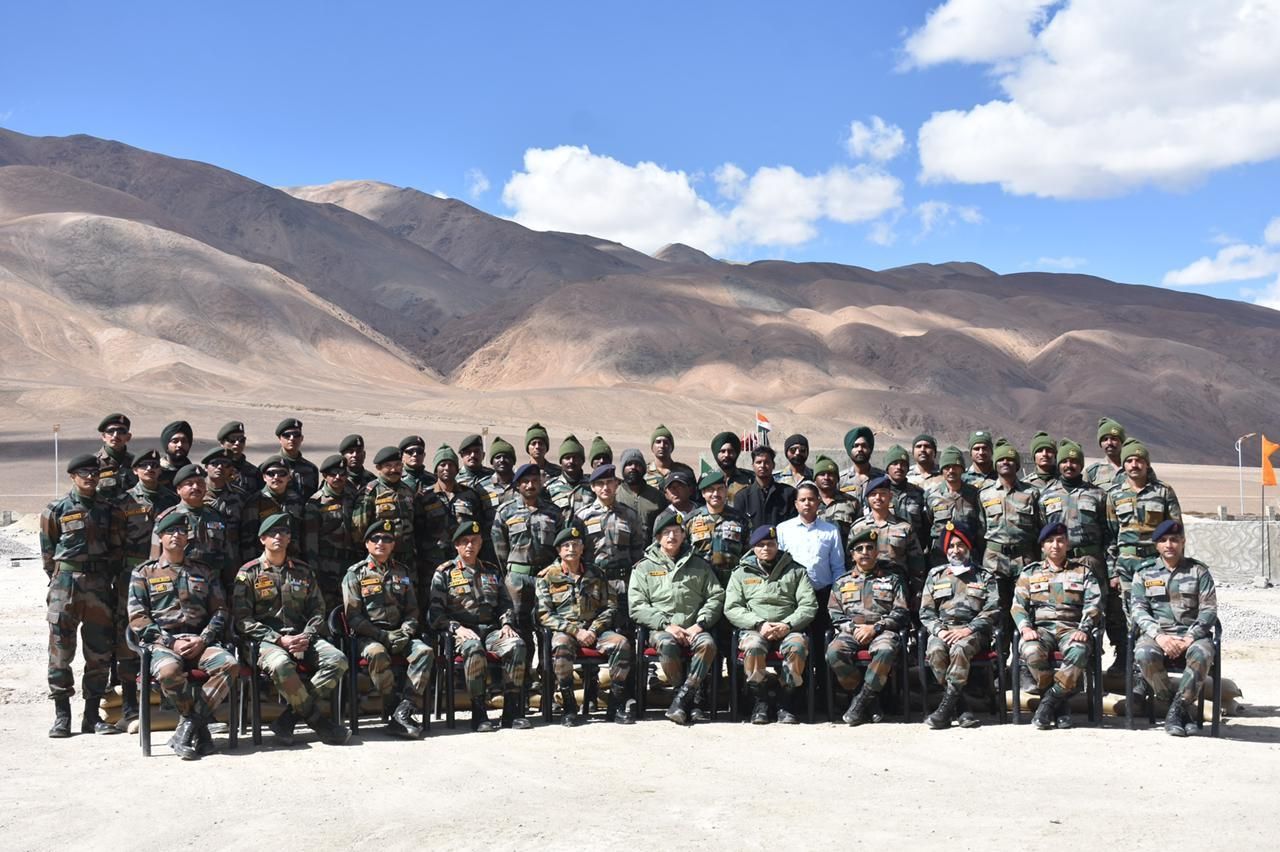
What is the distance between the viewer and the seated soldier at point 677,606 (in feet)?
28.2

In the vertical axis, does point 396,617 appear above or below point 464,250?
below

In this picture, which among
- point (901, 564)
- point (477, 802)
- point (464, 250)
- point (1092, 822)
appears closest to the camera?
point (1092, 822)

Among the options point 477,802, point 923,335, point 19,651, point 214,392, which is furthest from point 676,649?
point 923,335

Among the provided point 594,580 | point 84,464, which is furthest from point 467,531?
point 84,464

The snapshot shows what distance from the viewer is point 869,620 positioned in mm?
8703

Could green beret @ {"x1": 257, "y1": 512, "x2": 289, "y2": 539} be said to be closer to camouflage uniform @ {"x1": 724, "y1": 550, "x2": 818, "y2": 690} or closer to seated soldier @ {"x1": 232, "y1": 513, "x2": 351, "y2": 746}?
seated soldier @ {"x1": 232, "y1": 513, "x2": 351, "y2": 746}

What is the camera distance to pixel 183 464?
30.0ft

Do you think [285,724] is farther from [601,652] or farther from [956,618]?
[956,618]

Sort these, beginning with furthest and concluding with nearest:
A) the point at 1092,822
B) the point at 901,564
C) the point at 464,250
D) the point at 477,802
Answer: the point at 464,250 → the point at 901,564 → the point at 477,802 → the point at 1092,822

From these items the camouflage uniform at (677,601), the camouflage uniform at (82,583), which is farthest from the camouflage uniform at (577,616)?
the camouflage uniform at (82,583)

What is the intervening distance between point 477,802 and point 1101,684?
4317 mm

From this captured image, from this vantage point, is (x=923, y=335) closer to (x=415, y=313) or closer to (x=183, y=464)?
(x=415, y=313)

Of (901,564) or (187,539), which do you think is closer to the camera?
(187,539)

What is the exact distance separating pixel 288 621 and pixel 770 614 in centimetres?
314
